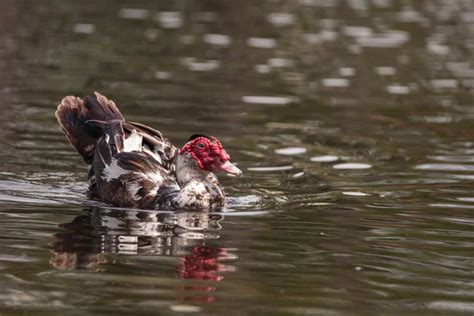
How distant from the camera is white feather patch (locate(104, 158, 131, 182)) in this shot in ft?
39.9

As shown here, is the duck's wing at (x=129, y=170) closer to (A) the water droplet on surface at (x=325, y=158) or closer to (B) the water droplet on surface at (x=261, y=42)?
(A) the water droplet on surface at (x=325, y=158)

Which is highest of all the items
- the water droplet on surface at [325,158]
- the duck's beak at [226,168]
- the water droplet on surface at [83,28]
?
the water droplet on surface at [83,28]

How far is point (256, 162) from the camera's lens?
47.9 feet

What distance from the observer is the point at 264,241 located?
10.2 m

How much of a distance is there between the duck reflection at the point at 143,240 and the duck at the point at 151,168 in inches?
8.8

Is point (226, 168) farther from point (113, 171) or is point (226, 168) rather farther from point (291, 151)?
point (291, 151)

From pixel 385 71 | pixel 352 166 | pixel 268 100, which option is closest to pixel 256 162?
pixel 352 166

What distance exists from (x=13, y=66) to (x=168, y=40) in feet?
15.5

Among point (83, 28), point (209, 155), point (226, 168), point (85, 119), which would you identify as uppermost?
point (83, 28)

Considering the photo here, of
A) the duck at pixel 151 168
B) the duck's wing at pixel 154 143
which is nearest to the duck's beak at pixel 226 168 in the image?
the duck at pixel 151 168

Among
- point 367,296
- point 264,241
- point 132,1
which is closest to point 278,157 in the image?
point 264,241

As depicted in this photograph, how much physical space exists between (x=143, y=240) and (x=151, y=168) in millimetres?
2101

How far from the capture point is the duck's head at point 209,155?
12023 mm

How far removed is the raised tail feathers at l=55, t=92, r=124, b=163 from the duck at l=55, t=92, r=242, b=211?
0.02 metres
